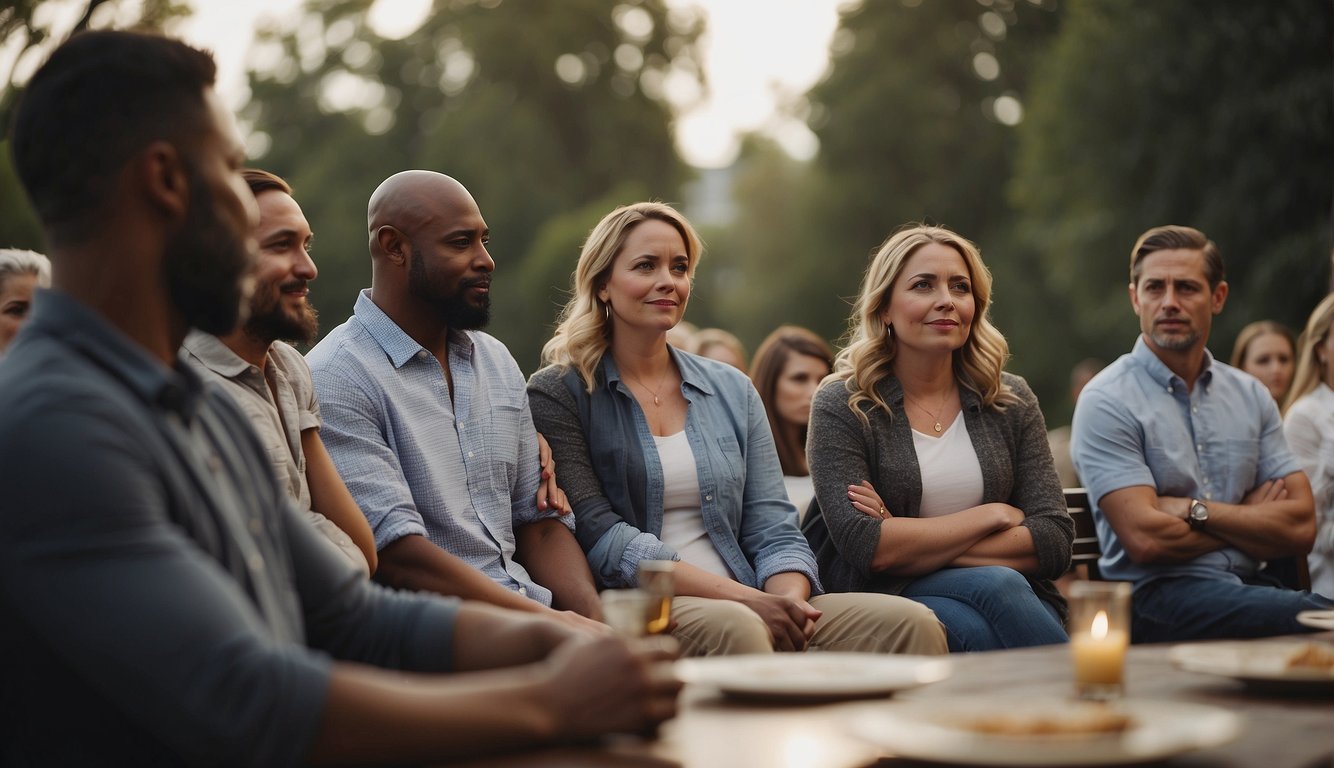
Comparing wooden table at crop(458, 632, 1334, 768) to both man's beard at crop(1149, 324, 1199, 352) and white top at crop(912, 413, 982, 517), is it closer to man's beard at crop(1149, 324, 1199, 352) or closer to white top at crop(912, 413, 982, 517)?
white top at crop(912, 413, 982, 517)

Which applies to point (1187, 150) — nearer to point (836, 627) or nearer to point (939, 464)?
point (939, 464)

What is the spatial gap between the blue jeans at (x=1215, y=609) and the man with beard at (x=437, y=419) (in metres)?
2.07

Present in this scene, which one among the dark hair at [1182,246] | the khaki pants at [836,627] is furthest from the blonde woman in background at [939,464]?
the dark hair at [1182,246]

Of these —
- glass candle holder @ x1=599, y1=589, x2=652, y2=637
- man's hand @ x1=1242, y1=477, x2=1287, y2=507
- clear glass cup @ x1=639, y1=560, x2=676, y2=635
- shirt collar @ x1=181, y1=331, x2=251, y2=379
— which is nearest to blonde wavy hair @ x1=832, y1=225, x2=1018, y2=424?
man's hand @ x1=1242, y1=477, x2=1287, y2=507

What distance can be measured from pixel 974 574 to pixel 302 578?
252 cm

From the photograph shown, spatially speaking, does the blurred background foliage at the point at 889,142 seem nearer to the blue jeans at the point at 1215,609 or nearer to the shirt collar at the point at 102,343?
the blue jeans at the point at 1215,609

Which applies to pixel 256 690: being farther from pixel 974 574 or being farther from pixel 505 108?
pixel 505 108

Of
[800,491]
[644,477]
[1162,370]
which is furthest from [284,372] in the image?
[1162,370]

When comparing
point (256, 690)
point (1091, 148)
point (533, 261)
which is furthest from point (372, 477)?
point (533, 261)

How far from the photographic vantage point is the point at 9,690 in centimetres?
170

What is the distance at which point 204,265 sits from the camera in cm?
A: 190

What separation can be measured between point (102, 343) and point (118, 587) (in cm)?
33

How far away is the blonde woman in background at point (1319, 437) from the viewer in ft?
17.8

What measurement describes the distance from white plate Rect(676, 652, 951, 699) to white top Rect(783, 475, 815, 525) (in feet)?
9.55
